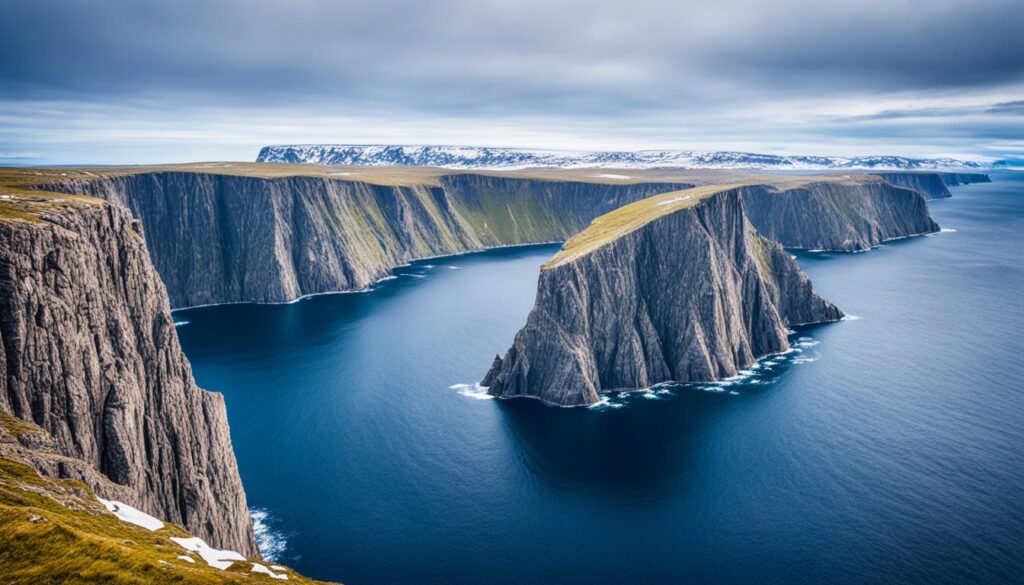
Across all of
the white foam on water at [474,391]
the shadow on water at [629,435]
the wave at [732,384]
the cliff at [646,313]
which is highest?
the cliff at [646,313]

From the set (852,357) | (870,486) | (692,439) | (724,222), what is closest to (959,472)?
(870,486)

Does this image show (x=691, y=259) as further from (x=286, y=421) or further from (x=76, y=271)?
(x=76, y=271)

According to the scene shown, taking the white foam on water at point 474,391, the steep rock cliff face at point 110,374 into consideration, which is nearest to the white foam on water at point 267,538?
the steep rock cliff face at point 110,374

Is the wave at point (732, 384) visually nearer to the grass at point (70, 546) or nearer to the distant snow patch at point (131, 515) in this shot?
the distant snow patch at point (131, 515)

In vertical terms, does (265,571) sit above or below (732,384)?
above

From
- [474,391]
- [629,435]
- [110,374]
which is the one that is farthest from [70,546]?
[474,391]

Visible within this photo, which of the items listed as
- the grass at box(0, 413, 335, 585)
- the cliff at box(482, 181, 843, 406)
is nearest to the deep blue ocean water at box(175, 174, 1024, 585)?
the cliff at box(482, 181, 843, 406)

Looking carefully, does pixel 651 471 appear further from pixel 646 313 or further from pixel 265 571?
pixel 265 571
